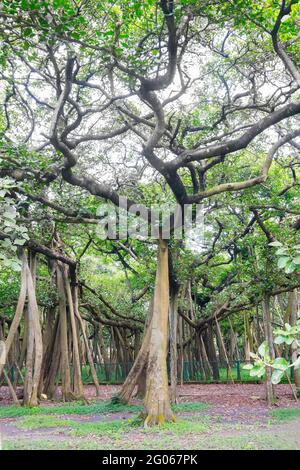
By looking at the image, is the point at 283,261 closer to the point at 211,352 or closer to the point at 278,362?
the point at 278,362

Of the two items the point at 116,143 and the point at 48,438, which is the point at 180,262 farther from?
the point at 48,438

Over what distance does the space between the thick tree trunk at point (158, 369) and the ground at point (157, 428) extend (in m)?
0.24

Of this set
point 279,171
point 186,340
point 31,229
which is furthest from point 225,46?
point 186,340

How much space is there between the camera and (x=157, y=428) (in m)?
6.91

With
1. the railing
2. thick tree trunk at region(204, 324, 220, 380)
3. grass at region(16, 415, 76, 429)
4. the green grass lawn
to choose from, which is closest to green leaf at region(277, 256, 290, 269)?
the green grass lawn

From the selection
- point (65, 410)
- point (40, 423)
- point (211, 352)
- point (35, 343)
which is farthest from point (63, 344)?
point (211, 352)

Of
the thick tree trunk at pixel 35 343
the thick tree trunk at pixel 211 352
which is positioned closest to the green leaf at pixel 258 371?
the thick tree trunk at pixel 35 343

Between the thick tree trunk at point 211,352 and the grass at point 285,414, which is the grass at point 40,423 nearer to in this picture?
the grass at point 285,414

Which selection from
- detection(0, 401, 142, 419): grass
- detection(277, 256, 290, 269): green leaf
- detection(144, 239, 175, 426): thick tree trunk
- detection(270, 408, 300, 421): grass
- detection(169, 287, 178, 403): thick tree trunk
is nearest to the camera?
detection(277, 256, 290, 269): green leaf

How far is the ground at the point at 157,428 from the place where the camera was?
5.71m

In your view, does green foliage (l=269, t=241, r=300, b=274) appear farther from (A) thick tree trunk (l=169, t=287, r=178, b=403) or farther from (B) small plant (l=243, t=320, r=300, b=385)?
(A) thick tree trunk (l=169, t=287, r=178, b=403)

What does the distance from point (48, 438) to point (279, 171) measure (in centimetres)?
782

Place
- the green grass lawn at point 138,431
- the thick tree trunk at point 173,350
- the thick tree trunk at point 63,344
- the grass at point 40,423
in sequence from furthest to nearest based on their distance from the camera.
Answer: the thick tree trunk at point 63,344
the thick tree trunk at point 173,350
the grass at point 40,423
the green grass lawn at point 138,431

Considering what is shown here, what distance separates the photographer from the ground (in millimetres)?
5711
